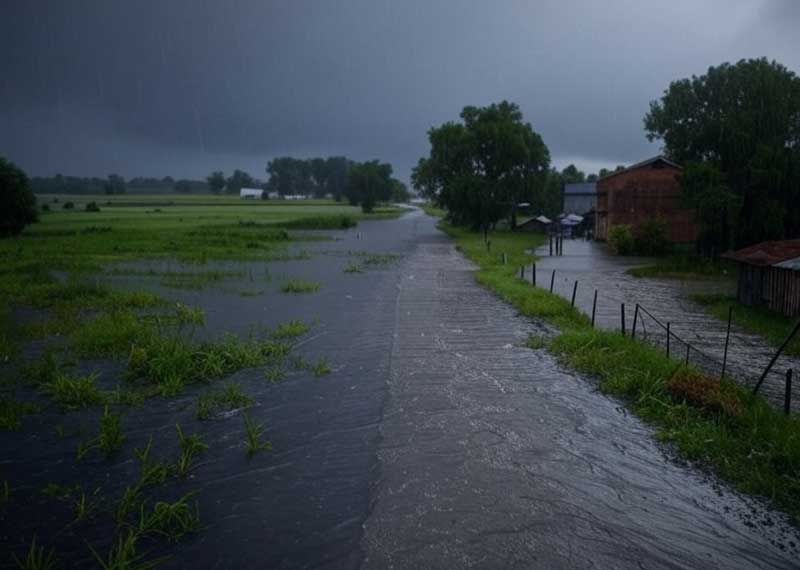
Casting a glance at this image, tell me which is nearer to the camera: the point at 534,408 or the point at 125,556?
the point at 125,556

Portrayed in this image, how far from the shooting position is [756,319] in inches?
743

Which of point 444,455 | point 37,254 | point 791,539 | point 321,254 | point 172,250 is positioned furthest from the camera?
point 321,254

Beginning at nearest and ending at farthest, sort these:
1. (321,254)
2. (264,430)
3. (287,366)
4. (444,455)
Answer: (444,455)
(264,430)
(287,366)
(321,254)

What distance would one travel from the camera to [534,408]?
426 inches

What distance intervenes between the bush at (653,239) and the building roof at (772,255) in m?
19.8

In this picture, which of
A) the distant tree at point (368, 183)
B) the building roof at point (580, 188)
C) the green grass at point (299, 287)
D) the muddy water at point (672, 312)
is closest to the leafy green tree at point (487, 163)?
the building roof at point (580, 188)

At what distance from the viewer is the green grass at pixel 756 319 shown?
1616 centimetres

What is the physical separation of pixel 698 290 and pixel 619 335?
44.4ft

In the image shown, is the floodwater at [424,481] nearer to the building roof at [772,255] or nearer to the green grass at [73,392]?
the green grass at [73,392]

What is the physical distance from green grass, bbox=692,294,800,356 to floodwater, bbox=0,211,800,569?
775 centimetres

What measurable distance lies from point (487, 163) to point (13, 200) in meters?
47.4

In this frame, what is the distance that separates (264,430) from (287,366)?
11.8 feet

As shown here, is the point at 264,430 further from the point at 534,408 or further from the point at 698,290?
the point at 698,290

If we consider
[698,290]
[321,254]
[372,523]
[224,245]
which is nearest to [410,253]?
[321,254]
